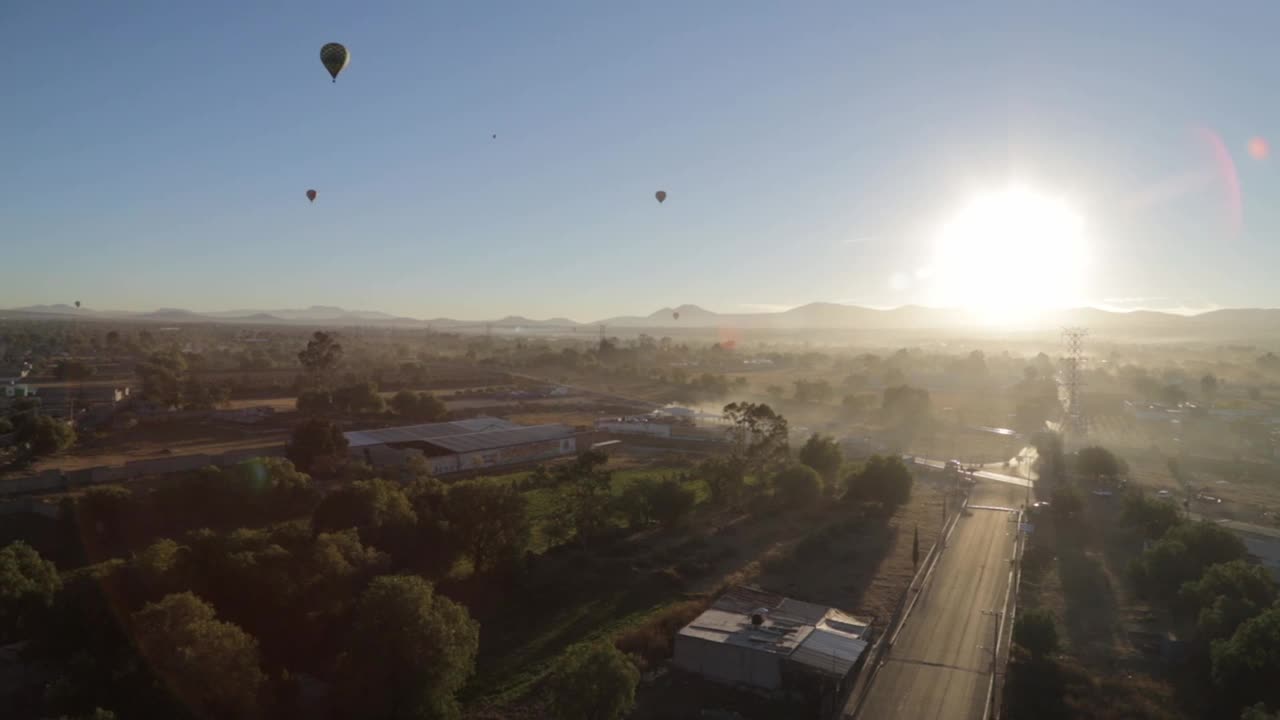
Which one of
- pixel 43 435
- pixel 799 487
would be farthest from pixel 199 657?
pixel 43 435

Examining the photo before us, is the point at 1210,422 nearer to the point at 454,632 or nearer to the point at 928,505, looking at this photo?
the point at 928,505

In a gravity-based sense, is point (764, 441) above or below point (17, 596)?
above

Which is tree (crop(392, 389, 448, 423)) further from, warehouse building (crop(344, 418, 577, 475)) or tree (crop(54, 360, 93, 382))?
tree (crop(54, 360, 93, 382))

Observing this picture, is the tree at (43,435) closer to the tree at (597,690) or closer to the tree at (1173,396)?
the tree at (597,690)

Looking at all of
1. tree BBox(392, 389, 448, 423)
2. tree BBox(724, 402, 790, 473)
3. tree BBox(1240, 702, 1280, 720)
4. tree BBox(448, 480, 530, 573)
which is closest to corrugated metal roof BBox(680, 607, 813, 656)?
tree BBox(448, 480, 530, 573)

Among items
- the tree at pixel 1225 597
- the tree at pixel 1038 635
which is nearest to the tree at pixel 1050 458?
the tree at pixel 1225 597

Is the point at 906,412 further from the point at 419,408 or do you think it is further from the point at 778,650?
the point at 778,650
